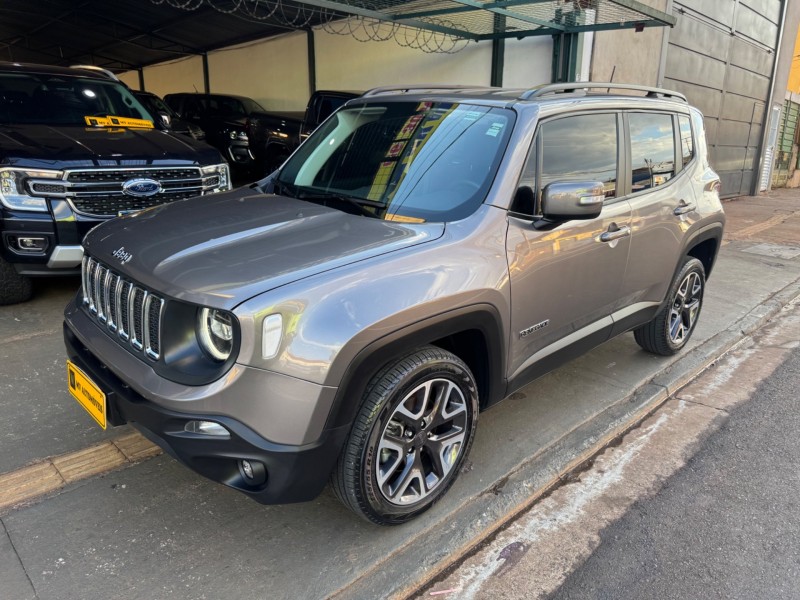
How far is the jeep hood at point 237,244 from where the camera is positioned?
212 centimetres

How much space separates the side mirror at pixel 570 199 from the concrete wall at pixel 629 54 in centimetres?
753

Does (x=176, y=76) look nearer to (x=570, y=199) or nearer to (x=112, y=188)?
(x=112, y=188)

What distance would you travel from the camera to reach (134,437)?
3176 millimetres

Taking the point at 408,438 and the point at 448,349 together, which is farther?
the point at 448,349

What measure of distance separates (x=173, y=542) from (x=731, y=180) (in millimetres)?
16286

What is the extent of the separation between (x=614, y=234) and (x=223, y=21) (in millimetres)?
13660

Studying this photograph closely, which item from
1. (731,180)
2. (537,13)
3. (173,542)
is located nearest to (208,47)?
(537,13)

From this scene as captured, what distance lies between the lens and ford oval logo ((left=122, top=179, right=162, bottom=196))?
183 inches

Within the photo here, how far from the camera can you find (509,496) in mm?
2861

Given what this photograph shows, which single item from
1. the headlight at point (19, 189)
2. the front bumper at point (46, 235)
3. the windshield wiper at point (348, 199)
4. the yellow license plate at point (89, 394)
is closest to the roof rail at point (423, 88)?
the windshield wiper at point (348, 199)

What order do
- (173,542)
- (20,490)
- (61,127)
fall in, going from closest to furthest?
1. (173,542)
2. (20,490)
3. (61,127)

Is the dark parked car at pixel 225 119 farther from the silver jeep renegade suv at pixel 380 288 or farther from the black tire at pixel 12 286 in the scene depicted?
the silver jeep renegade suv at pixel 380 288

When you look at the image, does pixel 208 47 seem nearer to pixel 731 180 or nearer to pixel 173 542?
pixel 731 180

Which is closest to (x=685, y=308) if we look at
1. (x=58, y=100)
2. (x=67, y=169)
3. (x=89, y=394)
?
(x=89, y=394)
